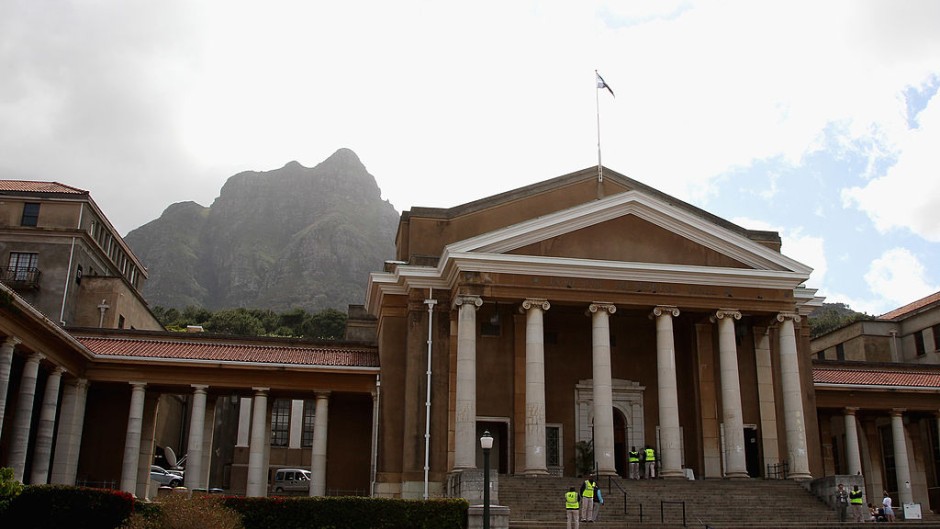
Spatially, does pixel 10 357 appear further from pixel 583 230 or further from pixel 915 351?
pixel 915 351

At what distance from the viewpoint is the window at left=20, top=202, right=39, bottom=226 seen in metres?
47.8

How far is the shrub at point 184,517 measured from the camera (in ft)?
56.4

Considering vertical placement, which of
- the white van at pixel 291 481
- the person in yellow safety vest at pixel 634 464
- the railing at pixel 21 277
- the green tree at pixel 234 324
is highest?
the green tree at pixel 234 324

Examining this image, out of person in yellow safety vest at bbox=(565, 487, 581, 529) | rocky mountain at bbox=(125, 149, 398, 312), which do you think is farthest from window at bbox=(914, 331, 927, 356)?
rocky mountain at bbox=(125, 149, 398, 312)

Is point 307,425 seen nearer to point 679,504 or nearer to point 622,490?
point 622,490

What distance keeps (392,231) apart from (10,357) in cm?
16068

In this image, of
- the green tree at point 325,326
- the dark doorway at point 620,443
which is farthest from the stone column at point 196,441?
the green tree at point 325,326

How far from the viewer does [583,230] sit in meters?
33.1

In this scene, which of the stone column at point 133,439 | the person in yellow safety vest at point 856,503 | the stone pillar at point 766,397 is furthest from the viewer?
the stone pillar at point 766,397

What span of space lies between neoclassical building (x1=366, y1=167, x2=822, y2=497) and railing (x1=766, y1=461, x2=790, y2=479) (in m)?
0.20

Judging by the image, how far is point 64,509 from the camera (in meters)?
20.1

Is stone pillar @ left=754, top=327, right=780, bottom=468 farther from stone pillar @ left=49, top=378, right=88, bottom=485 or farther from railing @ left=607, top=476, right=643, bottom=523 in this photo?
stone pillar @ left=49, top=378, right=88, bottom=485

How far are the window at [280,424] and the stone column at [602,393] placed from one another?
29279mm

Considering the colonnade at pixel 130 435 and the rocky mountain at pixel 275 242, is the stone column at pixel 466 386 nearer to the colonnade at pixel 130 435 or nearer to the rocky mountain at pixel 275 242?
the colonnade at pixel 130 435
